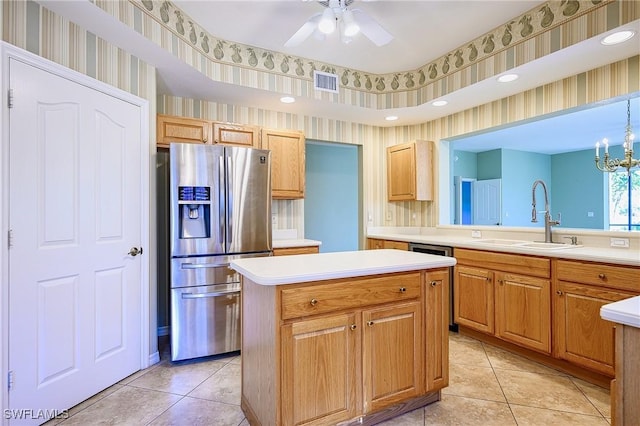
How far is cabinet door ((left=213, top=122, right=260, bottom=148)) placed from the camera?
322 centimetres

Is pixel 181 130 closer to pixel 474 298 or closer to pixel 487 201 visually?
pixel 474 298

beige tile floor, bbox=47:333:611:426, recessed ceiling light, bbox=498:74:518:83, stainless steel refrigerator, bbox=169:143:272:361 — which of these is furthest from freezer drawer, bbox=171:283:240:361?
recessed ceiling light, bbox=498:74:518:83

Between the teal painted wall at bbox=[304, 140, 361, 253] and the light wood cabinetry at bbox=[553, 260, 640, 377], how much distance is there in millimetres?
3411

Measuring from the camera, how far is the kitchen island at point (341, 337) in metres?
1.56

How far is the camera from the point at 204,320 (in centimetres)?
277

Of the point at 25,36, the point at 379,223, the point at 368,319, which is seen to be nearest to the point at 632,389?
the point at 368,319

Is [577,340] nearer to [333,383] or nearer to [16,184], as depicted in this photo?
[333,383]

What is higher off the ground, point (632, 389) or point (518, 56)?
point (518, 56)

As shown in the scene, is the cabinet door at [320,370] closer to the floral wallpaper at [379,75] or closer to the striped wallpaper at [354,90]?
the striped wallpaper at [354,90]

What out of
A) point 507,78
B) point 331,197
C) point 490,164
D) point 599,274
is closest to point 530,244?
point 599,274

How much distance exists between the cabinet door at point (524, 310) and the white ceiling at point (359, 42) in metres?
1.71

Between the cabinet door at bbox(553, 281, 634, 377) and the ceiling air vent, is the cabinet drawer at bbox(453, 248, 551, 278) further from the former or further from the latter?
the ceiling air vent

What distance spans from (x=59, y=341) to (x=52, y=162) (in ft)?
3.48

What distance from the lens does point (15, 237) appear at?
1.79 m
